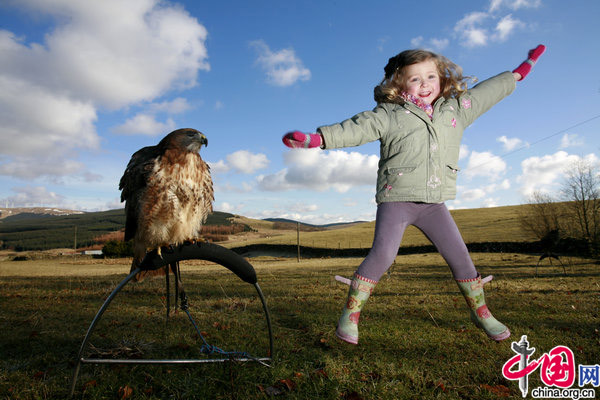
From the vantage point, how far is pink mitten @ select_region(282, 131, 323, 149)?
305cm

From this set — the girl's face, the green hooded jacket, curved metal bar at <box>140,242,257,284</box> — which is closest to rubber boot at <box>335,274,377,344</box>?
the green hooded jacket

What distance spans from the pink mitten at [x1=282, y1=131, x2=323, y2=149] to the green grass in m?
2.15

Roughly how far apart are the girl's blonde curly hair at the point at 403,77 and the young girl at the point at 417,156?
1 cm

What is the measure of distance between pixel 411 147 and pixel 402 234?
956mm

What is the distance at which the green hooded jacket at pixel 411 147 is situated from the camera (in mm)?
3496

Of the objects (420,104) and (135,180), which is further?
(420,104)

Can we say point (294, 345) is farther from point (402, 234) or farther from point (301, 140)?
point (301, 140)

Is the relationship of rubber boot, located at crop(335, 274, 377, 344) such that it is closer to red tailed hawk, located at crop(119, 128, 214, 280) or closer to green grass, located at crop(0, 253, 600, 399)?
green grass, located at crop(0, 253, 600, 399)

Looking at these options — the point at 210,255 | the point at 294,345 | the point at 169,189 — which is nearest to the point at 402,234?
the point at 294,345

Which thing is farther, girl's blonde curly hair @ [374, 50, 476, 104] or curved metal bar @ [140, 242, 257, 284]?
girl's blonde curly hair @ [374, 50, 476, 104]

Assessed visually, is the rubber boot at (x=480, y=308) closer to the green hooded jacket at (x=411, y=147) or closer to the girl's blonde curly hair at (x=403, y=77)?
the green hooded jacket at (x=411, y=147)

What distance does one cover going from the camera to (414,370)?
3.17 meters

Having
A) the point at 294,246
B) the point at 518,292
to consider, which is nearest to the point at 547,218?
the point at 294,246

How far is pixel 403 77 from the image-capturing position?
3.94 m
